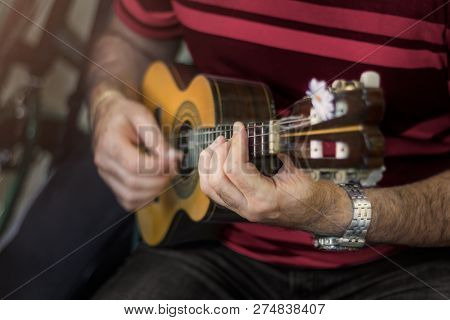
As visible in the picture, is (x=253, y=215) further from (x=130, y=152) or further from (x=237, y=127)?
(x=130, y=152)

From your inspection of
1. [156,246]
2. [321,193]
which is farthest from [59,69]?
[321,193]

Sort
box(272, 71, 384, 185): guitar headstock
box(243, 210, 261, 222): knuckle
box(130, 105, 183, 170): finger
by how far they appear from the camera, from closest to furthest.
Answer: box(272, 71, 384, 185): guitar headstock → box(243, 210, 261, 222): knuckle → box(130, 105, 183, 170): finger

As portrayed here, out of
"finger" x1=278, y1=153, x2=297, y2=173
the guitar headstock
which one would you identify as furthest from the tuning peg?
"finger" x1=278, y1=153, x2=297, y2=173

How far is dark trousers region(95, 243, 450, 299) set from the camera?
601 mm

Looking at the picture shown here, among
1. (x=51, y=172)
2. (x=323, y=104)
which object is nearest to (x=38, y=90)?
(x=51, y=172)

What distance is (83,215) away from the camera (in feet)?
2.46

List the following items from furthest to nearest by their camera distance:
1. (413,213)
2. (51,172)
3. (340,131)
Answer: (51,172), (413,213), (340,131)

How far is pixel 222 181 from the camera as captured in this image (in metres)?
0.50

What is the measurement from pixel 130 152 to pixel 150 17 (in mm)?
191

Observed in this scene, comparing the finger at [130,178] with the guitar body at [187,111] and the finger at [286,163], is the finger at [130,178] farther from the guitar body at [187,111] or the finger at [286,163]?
the finger at [286,163]

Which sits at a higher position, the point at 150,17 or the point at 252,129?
the point at 150,17

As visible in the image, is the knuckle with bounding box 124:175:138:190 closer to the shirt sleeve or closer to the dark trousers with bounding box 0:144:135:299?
the dark trousers with bounding box 0:144:135:299

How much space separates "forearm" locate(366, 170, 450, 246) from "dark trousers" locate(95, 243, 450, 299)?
0.05 metres
